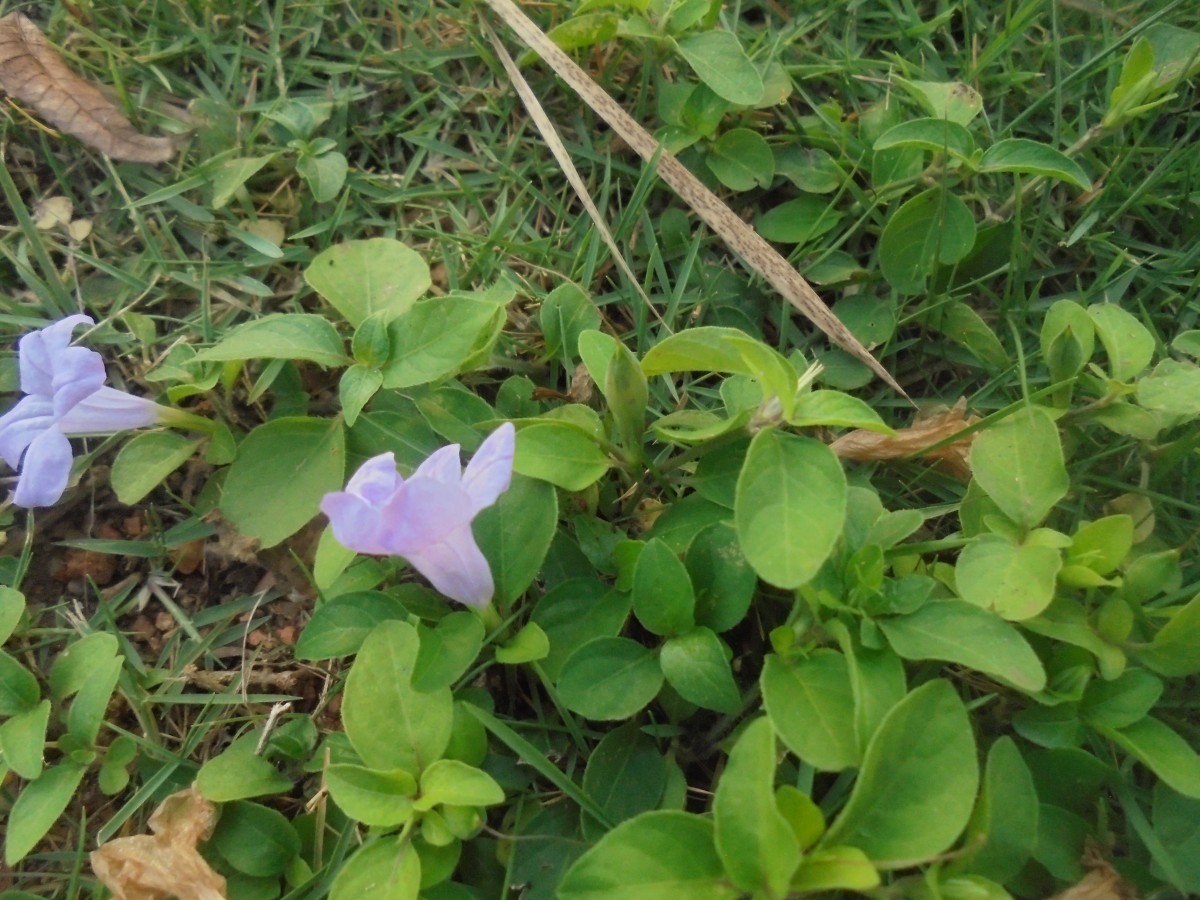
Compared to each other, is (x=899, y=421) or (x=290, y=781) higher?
(x=899, y=421)

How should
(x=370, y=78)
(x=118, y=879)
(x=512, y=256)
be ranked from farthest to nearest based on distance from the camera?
(x=370, y=78) → (x=512, y=256) → (x=118, y=879)

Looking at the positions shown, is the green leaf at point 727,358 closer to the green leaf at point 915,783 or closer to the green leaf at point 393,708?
the green leaf at point 915,783

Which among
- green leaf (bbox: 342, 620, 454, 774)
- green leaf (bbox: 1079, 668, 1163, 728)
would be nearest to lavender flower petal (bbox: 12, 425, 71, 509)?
green leaf (bbox: 342, 620, 454, 774)

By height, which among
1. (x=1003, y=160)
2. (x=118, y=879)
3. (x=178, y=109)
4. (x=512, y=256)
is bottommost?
(x=118, y=879)

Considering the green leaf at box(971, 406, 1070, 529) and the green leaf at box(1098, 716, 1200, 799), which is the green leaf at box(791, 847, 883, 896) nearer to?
the green leaf at box(1098, 716, 1200, 799)

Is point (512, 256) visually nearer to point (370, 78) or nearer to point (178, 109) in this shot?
point (370, 78)

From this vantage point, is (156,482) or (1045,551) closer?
(1045,551)

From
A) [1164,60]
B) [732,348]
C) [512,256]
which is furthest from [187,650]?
[1164,60]
